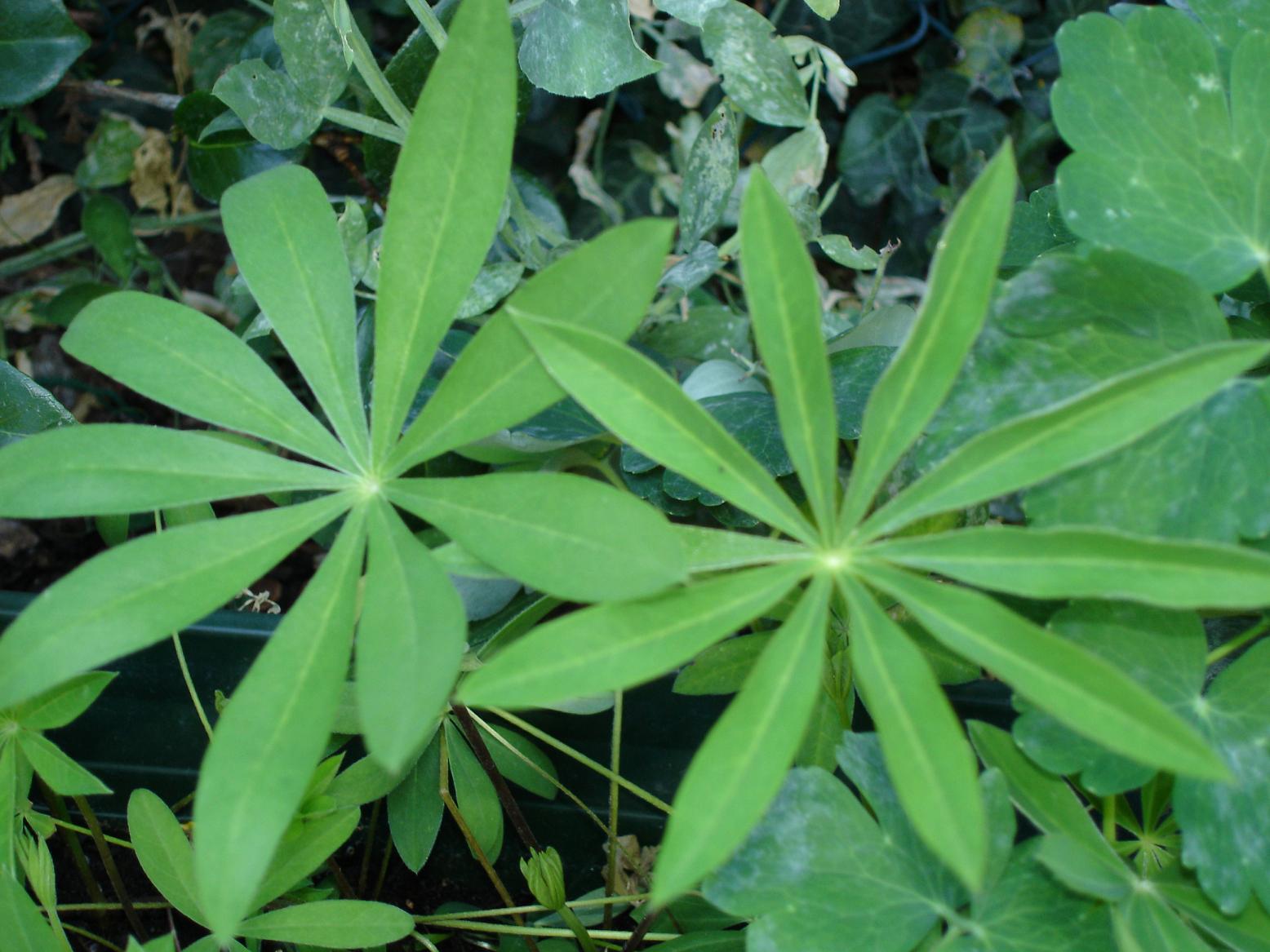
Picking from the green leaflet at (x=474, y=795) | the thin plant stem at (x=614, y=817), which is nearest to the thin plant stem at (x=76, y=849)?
the green leaflet at (x=474, y=795)

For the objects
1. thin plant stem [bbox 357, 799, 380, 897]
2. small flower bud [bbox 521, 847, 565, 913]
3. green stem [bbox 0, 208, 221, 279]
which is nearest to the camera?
small flower bud [bbox 521, 847, 565, 913]

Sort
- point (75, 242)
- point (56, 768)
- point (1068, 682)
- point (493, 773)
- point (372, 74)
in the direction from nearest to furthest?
point (1068, 682)
point (56, 768)
point (493, 773)
point (372, 74)
point (75, 242)

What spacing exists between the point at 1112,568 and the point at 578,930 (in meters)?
0.57

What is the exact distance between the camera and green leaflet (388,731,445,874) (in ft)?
3.05

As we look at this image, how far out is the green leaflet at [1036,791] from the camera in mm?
664

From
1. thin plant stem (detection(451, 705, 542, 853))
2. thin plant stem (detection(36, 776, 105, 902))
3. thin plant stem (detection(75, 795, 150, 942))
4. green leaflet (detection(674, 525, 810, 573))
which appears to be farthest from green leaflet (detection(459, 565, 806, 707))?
thin plant stem (detection(36, 776, 105, 902))

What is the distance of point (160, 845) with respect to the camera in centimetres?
78

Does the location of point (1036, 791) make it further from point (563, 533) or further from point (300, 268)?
point (300, 268)

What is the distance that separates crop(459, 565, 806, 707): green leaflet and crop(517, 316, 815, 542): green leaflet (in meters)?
0.06

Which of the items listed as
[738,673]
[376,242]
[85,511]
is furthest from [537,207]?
[85,511]

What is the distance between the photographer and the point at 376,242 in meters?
1.06

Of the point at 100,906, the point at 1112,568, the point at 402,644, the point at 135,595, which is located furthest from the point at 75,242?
the point at 1112,568

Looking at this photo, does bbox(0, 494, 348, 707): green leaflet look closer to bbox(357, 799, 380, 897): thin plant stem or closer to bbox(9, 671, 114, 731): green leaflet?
bbox(9, 671, 114, 731): green leaflet

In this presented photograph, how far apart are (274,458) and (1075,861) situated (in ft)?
1.81
